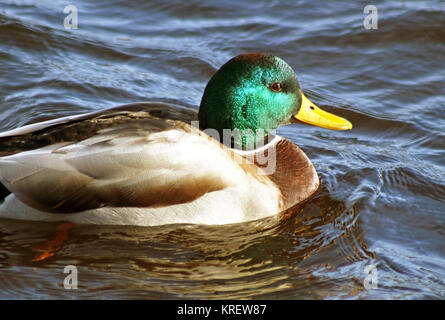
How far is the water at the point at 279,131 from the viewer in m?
5.21

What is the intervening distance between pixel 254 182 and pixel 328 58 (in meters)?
3.91

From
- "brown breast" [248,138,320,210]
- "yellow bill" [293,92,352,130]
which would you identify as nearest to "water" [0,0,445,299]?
"brown breast" [248,138,320,210]

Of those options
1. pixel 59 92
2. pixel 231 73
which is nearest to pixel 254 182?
pixel 231 73

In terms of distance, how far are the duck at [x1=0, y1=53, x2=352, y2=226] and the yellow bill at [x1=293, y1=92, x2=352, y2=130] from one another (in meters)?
0.14

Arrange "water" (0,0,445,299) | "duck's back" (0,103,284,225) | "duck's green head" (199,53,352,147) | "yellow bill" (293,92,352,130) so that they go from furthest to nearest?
1. "yellow bill" (293,92,352,130)
2. "duck's green head" (199,53,352,147)
3. "duck's back" (0,103,284,225)
4. "water" (0,0,445,299)

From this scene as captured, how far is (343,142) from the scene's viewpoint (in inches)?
297

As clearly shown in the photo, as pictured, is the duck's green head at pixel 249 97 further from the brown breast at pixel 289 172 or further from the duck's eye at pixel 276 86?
the brown breast at pixel 289 172

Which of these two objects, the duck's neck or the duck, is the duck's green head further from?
the duck's neck

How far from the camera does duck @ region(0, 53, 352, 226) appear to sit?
5.47 metres

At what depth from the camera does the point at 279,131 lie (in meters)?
7.77

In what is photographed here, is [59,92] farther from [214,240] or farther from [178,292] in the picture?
[178,292]

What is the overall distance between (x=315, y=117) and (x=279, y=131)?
1.41 metres

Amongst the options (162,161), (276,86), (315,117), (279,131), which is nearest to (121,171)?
(162,161)

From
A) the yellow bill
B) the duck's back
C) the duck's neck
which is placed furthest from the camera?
the yellow bill
